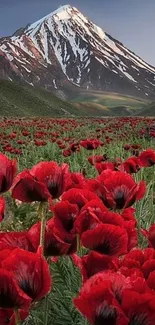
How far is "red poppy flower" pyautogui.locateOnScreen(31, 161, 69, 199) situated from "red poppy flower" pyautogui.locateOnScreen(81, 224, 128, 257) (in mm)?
388

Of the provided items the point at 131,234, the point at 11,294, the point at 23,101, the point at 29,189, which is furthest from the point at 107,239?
the point at 23,101

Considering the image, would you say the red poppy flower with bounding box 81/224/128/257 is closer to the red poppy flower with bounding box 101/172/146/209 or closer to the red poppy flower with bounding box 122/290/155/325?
the red poppy flower with bounding box 122/290/155/325

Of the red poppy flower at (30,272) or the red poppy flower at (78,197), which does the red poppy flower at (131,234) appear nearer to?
the red poppy flower at (78,197)

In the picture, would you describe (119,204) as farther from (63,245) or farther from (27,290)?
(27,290)

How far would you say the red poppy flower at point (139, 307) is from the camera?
0.93 m

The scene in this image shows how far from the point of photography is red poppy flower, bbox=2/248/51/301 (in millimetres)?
1087

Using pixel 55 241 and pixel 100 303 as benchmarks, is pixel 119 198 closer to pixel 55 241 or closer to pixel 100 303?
pixel 55 241

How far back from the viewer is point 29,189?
160cm

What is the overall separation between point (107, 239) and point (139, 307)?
13.5 inches

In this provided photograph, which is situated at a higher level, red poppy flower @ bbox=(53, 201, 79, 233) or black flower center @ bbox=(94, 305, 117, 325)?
red poppy flower @ bbox=(53, 201, 79, 233)

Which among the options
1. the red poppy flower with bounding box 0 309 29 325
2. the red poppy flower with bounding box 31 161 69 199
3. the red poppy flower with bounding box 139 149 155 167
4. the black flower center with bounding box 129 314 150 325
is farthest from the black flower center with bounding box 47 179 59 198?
the red poppy flower with bounding box 139 149 155 167

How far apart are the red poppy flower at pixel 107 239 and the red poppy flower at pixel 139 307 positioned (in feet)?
1.02

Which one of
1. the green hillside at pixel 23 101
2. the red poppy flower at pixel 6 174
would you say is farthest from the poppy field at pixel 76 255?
the green hillside at pixel 23 101

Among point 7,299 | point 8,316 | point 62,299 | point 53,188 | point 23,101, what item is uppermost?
point 53,188
